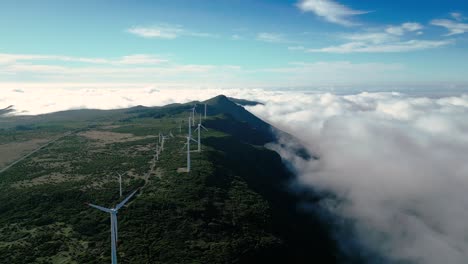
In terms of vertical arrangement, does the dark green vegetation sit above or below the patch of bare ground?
below

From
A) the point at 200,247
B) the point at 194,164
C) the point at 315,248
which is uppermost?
the point at 194,164

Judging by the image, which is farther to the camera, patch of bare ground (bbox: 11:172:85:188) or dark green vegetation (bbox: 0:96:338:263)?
patch of bare ground (bbox: 11:172:85:188)

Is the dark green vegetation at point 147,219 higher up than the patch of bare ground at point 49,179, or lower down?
lower down

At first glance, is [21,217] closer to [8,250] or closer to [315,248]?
[8,250]

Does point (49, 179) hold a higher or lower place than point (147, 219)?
higher

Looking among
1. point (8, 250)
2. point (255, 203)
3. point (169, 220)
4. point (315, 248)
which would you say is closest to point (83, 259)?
point (8, 250)

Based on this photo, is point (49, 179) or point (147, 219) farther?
point (49, 179)

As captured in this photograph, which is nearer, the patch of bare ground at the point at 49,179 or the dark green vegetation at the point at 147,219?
the dark green vegetation at the point at 147,219

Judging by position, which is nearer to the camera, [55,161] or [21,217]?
[21,217]
